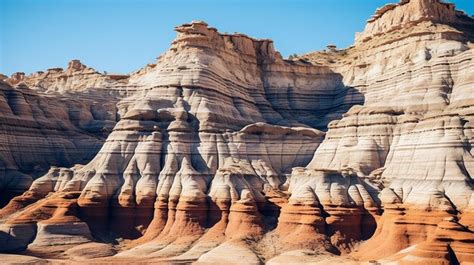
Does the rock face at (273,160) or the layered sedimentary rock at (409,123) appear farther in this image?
the rock face at (273,160)

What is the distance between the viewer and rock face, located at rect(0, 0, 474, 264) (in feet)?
140

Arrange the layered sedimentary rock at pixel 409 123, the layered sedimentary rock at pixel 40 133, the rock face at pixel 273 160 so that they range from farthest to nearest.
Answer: the layered sedimentary rock at pixel 40 133
the rock face at pixel 273 160
the layered sedimentary rock at pixel 409 123

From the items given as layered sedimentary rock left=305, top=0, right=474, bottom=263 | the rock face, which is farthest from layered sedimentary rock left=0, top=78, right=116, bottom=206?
layered sedimentary rock left=305, top=0, right=474, bottom=263

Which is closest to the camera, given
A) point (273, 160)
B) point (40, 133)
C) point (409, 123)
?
point (409, 123)

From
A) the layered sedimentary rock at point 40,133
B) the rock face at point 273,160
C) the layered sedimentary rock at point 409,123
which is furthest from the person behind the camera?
the layered sedimentary rock at point 40,133

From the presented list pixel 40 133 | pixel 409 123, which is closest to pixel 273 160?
pixel 409 123

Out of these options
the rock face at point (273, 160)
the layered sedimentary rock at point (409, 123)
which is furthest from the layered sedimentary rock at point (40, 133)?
the layered sedimentary rock at point (409, 123)

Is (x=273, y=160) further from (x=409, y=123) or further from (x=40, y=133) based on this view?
(x=40, y=133)

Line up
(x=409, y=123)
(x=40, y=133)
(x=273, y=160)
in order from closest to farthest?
(x=409, y=123) < (x=273, y=160) < (x=40, y=133)

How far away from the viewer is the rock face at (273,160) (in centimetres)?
4278

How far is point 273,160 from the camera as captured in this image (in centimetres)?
5912

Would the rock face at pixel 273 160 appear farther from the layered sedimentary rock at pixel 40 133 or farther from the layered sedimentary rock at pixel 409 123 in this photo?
the layered sedimentary rock at pixel 40 133

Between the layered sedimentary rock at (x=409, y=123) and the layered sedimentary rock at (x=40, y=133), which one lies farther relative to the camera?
the layered sedimentary rock at (x=40, y=133)

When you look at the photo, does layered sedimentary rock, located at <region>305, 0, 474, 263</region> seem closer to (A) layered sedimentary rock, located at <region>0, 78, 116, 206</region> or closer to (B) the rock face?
(B) the rock face
